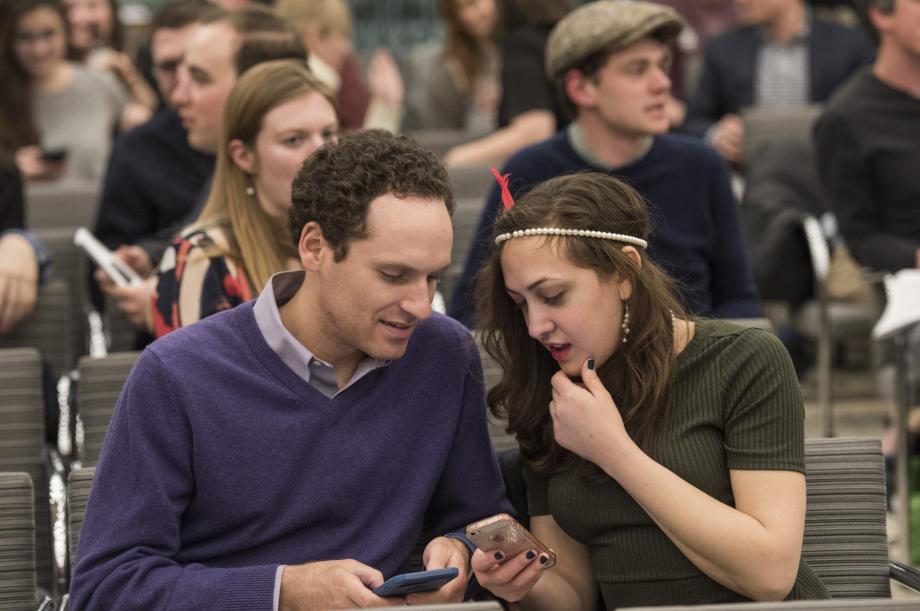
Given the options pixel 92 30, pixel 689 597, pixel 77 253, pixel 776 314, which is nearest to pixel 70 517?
pixel 689 597

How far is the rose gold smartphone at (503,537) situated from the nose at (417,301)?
355 millimetres

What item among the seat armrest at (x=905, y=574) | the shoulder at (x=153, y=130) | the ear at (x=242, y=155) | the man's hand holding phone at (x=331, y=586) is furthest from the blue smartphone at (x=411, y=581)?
the shoulder at (x=153, y=130)

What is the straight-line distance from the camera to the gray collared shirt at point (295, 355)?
2.51 m

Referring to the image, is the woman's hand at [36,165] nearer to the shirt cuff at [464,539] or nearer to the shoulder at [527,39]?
the shoulder at [527,39]

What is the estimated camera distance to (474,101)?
24.1 ft

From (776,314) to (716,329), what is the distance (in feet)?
12.5

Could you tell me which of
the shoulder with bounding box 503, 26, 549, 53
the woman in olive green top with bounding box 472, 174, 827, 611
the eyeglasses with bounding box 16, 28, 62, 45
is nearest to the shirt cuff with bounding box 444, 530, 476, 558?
the woman in olive green top with bounding box 472, 174, 827, 611

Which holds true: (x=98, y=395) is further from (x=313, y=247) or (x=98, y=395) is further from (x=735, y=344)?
(x=735, y=344)

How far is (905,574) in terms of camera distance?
270 cm

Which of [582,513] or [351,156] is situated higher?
[351,156]

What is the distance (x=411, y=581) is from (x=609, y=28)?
6.75 feet

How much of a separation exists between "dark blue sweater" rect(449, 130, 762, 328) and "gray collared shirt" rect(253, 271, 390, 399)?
1376mm

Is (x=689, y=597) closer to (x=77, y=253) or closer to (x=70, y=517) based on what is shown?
(x=70, y=517)

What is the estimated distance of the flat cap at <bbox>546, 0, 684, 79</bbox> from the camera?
395 centimetres
